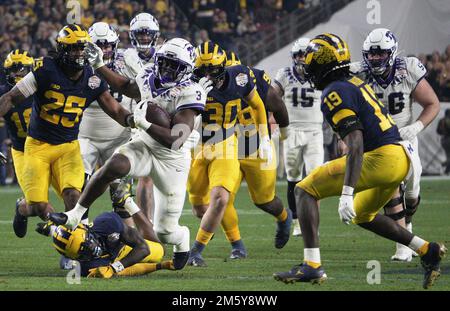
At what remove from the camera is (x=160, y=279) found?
23.2ft

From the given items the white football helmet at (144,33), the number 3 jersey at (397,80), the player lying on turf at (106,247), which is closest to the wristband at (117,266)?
the player lying on turf at (106,247)

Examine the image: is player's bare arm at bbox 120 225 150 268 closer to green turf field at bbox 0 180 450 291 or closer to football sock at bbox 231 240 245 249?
green turf field at bbox 0 180 450 291

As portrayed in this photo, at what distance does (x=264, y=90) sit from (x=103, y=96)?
1426 mm

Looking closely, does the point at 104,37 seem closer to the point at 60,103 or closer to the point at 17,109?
the point at 17,109

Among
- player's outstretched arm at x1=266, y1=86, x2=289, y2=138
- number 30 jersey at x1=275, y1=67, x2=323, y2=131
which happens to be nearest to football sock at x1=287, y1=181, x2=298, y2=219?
number 30 jersey at x1=275, y1=67, x2=323, y2=131

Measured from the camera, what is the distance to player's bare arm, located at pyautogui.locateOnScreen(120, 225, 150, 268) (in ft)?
23.5

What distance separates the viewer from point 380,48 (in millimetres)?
8242

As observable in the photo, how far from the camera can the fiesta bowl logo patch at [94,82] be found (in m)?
8.03

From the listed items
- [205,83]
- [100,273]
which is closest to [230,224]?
[205,83]

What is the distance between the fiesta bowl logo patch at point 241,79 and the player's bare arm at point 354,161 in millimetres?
1994

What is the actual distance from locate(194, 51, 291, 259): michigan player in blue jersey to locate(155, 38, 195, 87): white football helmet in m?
1.38

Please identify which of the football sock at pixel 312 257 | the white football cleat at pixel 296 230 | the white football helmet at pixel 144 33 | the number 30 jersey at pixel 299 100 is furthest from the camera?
the number 30 jersey at pixel 299 100

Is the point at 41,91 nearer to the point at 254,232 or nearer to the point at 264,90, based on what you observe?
the point at 264,90

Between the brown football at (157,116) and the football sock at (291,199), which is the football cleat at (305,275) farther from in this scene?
the football sock at (291,199)
